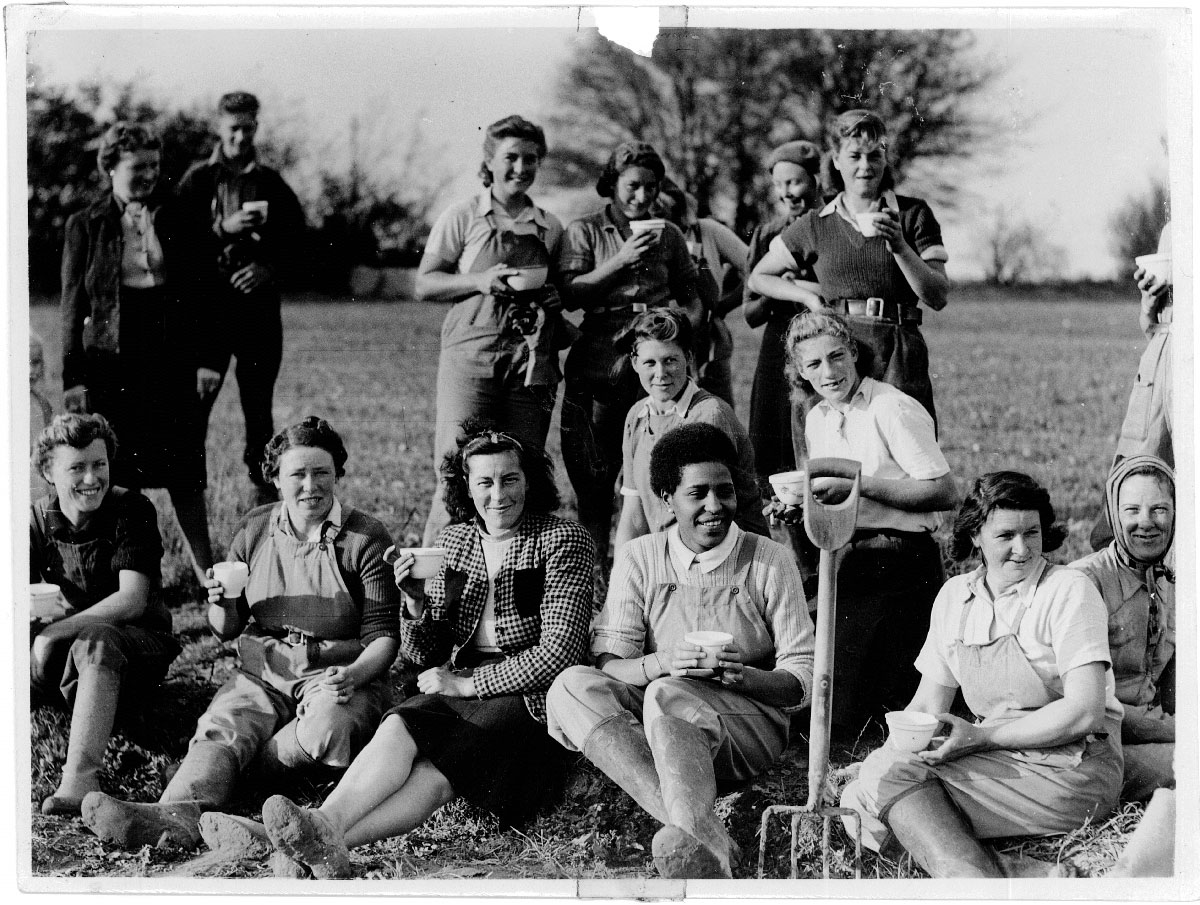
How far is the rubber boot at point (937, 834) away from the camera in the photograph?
5.43 meters

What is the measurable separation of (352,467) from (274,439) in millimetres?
431

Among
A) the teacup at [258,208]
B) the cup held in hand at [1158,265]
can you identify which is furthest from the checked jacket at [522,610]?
the cup held in hand at [1158,265]

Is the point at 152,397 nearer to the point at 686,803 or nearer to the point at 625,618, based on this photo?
the point at 625,618

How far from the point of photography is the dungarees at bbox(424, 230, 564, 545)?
618 centimetres

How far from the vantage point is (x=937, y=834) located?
5426 mm

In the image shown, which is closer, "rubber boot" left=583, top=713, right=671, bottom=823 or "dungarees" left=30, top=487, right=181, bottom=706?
"rubber boot" left=583, top=713, right=671, bottom=823

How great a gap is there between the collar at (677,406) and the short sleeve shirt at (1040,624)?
1.20 m

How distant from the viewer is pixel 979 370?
6402mm

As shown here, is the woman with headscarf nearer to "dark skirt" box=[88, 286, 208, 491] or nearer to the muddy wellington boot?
the muddy wellington boot

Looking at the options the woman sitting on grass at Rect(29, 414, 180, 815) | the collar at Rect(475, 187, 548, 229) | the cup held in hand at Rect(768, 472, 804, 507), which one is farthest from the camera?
the collar at Rect(475, 187, 548, 229)

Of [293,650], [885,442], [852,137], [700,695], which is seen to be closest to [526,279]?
[852,137]

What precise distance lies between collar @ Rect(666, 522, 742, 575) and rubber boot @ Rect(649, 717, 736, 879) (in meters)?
0.56

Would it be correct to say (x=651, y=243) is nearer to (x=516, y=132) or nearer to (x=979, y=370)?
(x=516, y=132)

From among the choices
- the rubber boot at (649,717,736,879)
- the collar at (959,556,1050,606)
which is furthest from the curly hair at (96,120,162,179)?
the collar at (959,556,1050,606)
